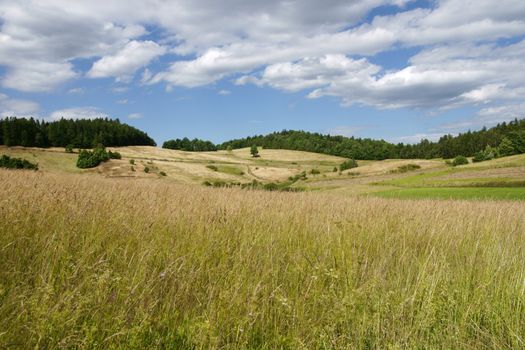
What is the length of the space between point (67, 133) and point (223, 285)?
115768mm

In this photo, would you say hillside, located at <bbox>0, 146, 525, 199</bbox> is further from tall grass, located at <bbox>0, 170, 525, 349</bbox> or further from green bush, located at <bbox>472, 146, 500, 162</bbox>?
tall grass, located at <bbox>0, 170, 525, 349</bbox>

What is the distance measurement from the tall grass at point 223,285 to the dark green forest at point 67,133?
102912 millimetres

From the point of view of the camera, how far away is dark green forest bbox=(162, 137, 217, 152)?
16162cm

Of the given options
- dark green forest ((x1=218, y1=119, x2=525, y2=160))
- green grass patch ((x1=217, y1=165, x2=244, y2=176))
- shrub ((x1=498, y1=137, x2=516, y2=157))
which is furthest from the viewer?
dark green forest ((x1=218, y1=119, x2=525, y2=160))

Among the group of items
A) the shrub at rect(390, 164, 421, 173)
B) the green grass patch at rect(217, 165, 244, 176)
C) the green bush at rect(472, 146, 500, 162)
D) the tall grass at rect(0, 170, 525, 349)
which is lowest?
the green grass patch at rect(217, 165, 244, 176)

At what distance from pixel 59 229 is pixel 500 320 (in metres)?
4.37

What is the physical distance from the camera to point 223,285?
3.41 m

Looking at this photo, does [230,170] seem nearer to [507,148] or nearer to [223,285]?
[507,148]

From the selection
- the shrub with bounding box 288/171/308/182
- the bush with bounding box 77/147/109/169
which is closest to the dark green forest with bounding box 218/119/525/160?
the shrub with bounding box 288/171/308/182

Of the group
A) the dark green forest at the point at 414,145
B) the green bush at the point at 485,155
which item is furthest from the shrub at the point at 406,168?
the dark green forest at the point at 414,145

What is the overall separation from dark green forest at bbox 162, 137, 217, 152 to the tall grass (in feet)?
524

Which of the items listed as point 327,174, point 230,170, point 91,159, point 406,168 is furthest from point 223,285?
point 230,170

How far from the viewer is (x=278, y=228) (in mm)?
5422

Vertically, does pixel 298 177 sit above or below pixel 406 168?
below
